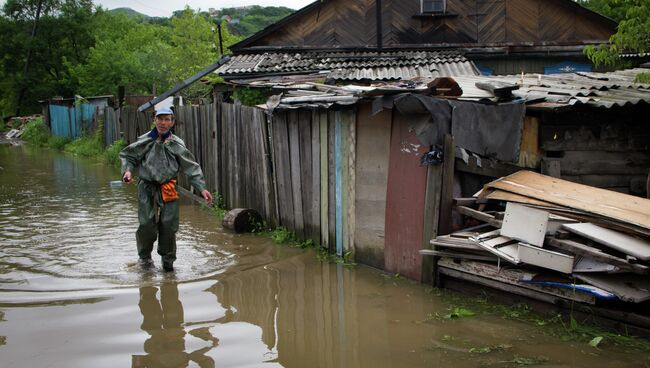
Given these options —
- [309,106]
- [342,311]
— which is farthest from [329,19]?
[342,311]

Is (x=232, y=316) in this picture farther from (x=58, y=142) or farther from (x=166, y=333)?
(x=58, y=142)

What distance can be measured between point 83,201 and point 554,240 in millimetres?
9462

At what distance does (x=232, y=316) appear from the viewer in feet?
18.4

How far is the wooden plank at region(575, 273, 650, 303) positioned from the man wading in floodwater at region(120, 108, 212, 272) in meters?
3.85

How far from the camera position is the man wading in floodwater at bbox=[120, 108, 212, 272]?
7012 millimetres

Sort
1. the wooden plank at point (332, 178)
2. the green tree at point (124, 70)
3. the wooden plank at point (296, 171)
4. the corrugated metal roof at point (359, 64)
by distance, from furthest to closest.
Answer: the green tree at point (124, 70) < the corrugated metal roof at point (359, 64) < the wooden plank at point (296, 171) < the wooden plank at point (332, 178)

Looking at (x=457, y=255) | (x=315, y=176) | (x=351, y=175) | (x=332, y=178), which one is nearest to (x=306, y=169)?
(x=315, y=176)

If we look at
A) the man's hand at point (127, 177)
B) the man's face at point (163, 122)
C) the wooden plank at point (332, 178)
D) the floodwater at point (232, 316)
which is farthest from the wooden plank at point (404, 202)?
the man's hand at point (127, 177)

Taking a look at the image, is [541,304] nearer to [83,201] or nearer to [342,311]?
[342,311]

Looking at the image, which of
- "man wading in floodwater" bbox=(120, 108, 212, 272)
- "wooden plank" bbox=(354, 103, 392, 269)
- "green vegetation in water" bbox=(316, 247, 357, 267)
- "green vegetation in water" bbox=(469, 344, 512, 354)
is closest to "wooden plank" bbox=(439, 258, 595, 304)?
"green vegetation in water" bbox=(469, 344, 512, 354)

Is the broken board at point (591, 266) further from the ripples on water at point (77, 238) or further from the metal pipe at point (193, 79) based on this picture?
the metal pipe at point (193, 79)

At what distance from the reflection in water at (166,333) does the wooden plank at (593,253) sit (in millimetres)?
2646

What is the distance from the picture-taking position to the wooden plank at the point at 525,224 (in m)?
5.10

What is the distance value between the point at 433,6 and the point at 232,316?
1452 cm
